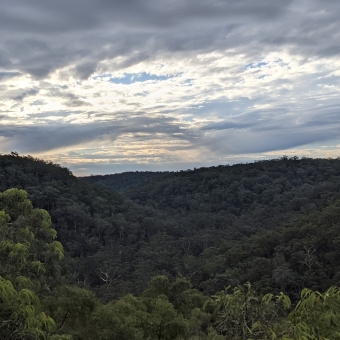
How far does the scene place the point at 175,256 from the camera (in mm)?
51594

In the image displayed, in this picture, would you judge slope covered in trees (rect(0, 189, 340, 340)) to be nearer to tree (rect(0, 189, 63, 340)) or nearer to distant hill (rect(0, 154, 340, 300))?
tree (rect(0, 189, 63, 340))

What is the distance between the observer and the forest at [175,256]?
18.6ft

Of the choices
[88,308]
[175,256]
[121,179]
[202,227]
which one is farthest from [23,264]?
[121,179]

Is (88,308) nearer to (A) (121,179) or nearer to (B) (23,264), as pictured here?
(B) (23,264)

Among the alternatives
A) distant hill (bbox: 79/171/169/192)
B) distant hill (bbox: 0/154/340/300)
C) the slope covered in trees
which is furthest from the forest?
distant hill (bbox: 79/171/169/192)

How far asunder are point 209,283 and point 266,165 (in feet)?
306

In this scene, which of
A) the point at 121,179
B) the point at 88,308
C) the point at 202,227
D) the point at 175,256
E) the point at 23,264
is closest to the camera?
the point at 23,264

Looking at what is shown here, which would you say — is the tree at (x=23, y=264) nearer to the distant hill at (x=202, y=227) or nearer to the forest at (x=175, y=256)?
the forest at (x=175, y=256)

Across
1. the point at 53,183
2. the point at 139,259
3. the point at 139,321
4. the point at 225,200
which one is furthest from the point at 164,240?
the point at 139,321

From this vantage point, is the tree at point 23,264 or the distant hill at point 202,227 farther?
the distant hill at point 202,227

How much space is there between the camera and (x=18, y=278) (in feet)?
25.3

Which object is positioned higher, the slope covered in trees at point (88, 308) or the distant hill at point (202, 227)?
the slope covered in trees at point (88, 308)

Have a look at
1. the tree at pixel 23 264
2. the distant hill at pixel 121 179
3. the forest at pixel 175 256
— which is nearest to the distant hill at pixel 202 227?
the forest at pixel 175 256

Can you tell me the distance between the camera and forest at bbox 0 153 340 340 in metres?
5.66
